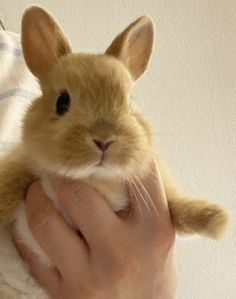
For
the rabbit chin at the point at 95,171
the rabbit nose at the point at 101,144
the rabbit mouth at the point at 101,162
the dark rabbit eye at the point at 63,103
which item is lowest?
the rabbit chin at the point at 95,171

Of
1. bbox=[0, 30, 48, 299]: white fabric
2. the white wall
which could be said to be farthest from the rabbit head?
the white wall

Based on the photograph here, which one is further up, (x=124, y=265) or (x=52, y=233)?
(x=52, y=233)

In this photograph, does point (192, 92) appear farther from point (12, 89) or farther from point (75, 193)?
point (75, 193)

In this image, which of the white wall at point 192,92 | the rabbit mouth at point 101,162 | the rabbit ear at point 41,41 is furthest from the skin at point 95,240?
the white wall at point 192,92

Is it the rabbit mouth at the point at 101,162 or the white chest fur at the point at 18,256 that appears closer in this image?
the rabbit mouth at the point at 101,162

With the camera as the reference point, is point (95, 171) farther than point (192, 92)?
No

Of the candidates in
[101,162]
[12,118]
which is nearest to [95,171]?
[101,162]

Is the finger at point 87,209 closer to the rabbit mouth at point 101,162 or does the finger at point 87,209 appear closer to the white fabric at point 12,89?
the rabbit mouth at point 101,162

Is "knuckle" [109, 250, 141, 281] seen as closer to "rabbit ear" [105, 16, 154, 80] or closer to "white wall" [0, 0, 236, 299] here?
"rabbit ear" [105, 16, 154, 80]
